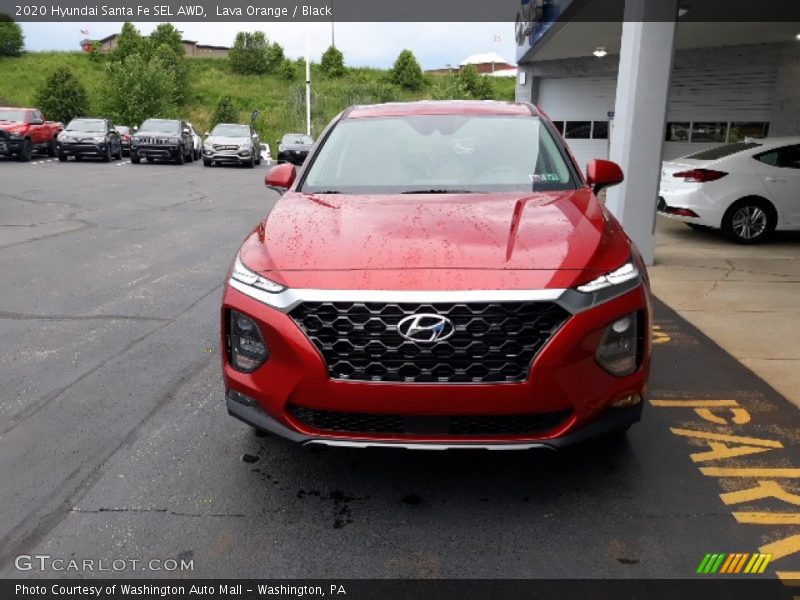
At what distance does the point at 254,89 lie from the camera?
6034 cm

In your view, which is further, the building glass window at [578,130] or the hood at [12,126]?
the building glass window at [578,130]

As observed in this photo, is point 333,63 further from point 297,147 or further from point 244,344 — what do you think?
point 244,344

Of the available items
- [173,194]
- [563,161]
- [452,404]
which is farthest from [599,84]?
[452,404]

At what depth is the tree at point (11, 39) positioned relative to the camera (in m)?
62.7

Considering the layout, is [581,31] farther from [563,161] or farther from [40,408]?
[40,408]

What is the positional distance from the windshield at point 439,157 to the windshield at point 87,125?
2493 cm

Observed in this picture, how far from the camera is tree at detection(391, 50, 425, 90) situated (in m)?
61.9

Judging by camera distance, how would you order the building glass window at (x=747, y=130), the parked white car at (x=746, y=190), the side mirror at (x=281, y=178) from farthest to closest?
the building glass window at (x=747, y=130)
the parked white car at (x=746, y=190)
the side mirror at (x=281, y=178)

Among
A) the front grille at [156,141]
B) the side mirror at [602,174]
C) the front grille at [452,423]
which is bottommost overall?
the front grille at [156,141]

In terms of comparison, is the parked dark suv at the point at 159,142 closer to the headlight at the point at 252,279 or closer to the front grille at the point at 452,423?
the headlight at the point at 252,279

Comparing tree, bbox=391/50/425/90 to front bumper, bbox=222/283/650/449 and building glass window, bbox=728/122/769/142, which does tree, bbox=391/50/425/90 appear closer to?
building glass window, bbox=728/122/769/142

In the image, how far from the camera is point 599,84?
26.5 m

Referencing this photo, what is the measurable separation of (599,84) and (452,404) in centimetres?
2615

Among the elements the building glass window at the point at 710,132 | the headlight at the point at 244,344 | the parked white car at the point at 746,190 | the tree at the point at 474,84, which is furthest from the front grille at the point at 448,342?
the tree at the point at 474,84
